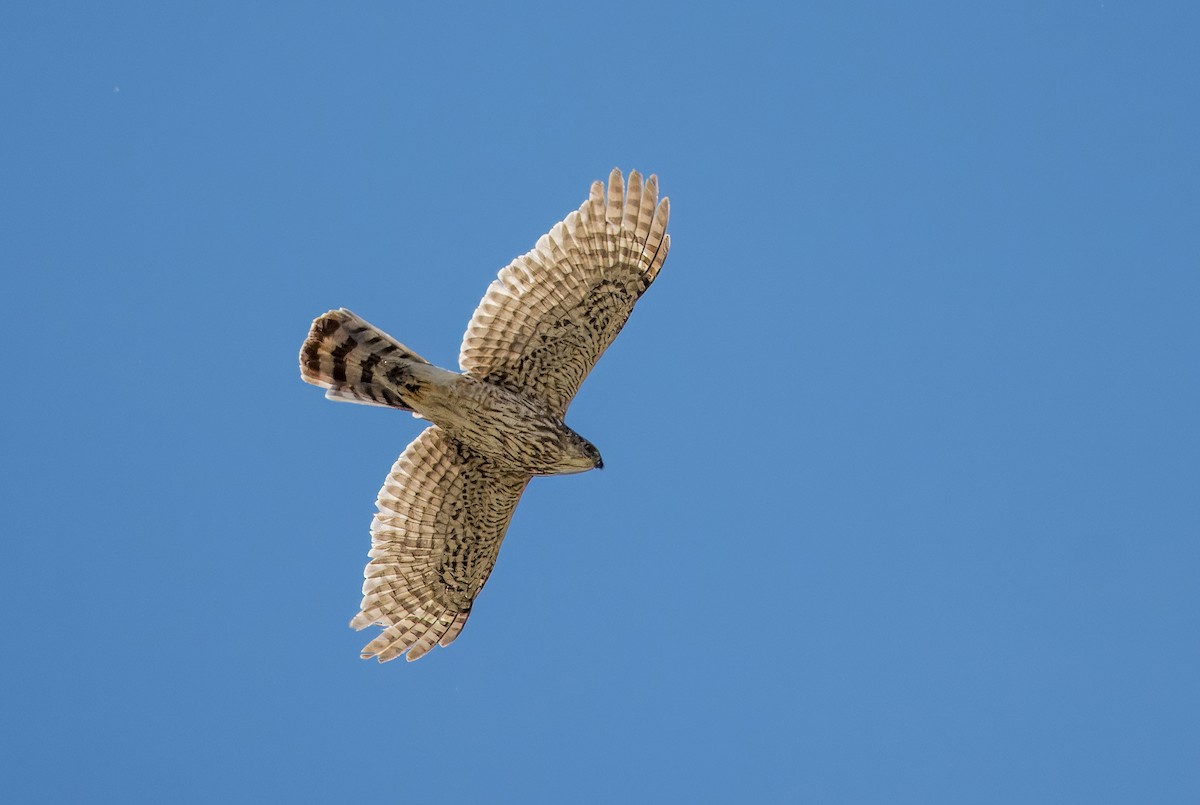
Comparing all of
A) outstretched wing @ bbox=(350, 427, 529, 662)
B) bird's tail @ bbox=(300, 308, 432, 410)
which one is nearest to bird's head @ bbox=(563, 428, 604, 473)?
outstretched wing @ bbox=(350, 427, 529, 662)

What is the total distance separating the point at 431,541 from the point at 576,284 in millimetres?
2549

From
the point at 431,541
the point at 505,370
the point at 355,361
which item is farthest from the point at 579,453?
the point at 355,361

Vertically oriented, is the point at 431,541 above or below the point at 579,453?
below

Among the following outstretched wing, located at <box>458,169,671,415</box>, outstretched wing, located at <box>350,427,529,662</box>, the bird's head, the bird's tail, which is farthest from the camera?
outstretched wing, located at <box>350,427,529,662</box>

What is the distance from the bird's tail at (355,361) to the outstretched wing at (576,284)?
0.47m

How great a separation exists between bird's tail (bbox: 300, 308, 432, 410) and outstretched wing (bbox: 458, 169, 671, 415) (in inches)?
18.6

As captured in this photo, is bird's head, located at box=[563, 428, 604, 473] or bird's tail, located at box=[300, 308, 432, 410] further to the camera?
bird's head, located at box=[563, 428, 604, 473]

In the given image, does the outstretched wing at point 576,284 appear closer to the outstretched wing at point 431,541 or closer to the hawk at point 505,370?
the hawk at point 505,370

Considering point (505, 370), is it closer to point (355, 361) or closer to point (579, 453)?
point (579, 453)

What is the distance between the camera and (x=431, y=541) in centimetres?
1348

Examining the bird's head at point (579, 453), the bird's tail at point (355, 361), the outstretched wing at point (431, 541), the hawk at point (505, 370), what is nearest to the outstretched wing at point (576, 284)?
the hawk at point (505, 370)

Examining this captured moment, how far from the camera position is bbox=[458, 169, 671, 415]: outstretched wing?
12289 mm

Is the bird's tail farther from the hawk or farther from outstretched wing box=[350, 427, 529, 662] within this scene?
outstretched wing box=[350, 427, 529, 662]

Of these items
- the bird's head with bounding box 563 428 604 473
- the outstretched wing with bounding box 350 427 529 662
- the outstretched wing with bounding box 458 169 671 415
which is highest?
the outstretched wing with bounding box 458 169 671 415
